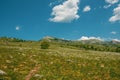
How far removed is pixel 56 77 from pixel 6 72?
5.09 meters

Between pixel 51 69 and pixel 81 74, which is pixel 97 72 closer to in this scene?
pixel 81 74

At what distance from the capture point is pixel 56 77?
2367 centimetres

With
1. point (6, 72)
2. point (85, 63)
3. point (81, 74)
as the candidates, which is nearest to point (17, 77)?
point (6, 72)

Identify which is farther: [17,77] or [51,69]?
[51,69]

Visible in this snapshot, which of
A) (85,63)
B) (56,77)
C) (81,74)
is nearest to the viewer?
(56,77)

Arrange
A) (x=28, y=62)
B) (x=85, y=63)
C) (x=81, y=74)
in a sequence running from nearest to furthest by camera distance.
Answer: (x=81, y=74) → (x=28, y=62) → (x=85, y=63)

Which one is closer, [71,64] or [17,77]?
[17,77]

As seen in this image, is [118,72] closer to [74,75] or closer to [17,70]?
[74,75]

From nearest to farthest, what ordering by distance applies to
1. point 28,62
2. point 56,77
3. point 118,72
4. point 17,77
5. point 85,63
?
point 17,77 < point 56,77 < point 118,72 < point 28,62 < point 85,63

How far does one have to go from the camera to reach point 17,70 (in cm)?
2470

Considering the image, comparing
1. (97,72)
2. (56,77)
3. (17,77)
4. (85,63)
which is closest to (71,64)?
(85,63)

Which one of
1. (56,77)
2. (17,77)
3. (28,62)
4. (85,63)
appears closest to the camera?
(17,77)

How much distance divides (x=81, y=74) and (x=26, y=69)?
241 inches

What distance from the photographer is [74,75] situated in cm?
2488
